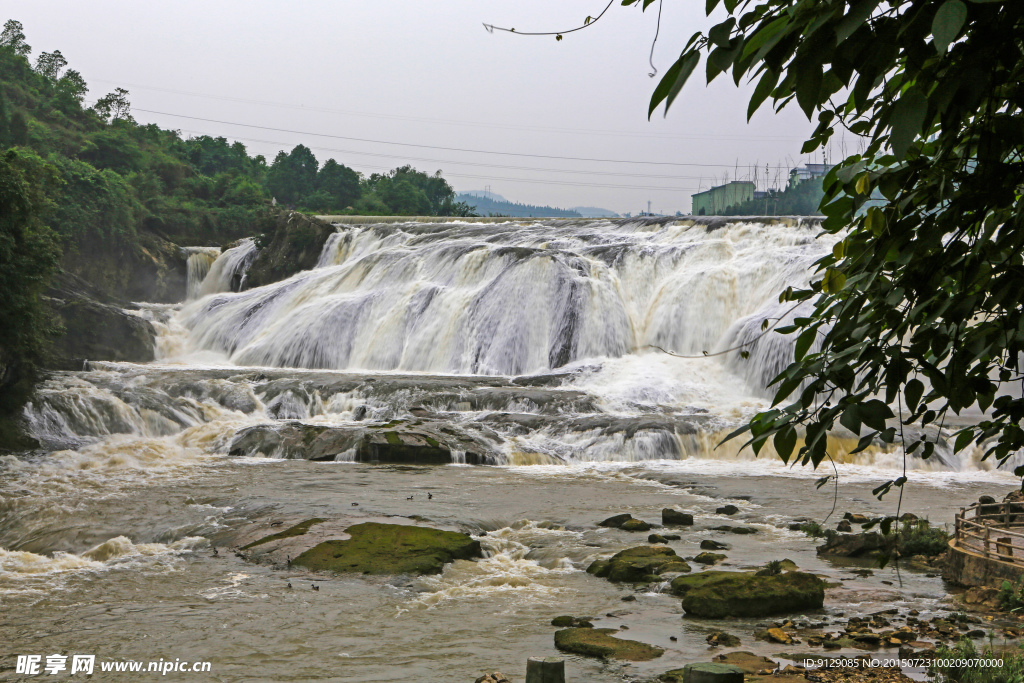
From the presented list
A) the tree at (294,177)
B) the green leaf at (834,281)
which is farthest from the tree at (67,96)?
the green leaf at (834,281)

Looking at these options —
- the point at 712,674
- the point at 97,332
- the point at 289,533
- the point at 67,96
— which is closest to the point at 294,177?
the point at 67,96

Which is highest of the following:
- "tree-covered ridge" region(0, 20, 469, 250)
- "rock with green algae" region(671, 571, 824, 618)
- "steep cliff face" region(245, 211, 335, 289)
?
"tree-covered ridge" region(0, 20, 469, 250)

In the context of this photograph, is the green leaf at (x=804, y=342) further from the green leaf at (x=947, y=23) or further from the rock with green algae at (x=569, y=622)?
the rock with green algae at (x=569, y=622)

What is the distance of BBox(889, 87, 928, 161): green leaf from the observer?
161 cm

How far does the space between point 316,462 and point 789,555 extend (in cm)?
968

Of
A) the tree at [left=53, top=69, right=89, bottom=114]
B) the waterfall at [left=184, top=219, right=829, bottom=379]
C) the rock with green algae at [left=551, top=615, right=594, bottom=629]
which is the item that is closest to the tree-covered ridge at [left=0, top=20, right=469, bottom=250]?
the tree at [left=53, top=69, right=89, bottom=114]

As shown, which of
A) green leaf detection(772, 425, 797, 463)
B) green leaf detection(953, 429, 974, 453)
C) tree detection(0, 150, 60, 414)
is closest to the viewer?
green leaf detection(772, 425, 797, 463)

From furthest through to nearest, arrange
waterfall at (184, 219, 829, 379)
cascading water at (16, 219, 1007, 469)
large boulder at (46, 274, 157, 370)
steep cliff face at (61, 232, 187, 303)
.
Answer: steep cliff face at (61, 232, 187, 303)
large boulder at (46, 274, 157, 370)
waterfall at (184, 219, 829, 379)
cascading water at (16, 219, 1007, 469)

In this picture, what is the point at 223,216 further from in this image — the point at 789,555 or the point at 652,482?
the point at 789,555

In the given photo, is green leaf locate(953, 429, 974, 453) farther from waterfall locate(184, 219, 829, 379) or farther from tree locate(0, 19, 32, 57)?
tree locate(0, 19, 32, 57)

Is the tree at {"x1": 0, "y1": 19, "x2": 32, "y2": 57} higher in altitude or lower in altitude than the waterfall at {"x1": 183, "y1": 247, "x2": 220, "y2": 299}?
higher

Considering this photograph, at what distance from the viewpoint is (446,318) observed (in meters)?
27.4

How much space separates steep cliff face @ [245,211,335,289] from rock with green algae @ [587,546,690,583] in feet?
93.9

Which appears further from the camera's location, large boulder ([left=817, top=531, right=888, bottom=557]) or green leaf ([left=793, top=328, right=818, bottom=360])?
large boulder ([left=817, top=531, right=888, bottom=557])
